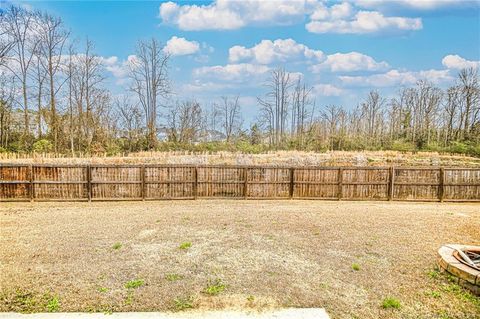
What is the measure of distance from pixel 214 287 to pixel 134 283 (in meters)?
1.11

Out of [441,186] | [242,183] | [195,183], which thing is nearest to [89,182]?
[195,183]

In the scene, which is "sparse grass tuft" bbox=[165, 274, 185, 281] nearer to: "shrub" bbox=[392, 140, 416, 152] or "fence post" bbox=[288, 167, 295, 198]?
"fence post" bbox=[288, 167, 295, 198]

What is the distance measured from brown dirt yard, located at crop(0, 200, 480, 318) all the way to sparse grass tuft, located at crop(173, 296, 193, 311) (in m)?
0.01

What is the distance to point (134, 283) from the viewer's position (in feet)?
14.7

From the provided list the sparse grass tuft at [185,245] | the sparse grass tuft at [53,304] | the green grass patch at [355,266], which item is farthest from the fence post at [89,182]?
the green grass patch at [355,266]

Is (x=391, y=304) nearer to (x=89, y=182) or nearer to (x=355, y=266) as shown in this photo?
(x=355, y=266)

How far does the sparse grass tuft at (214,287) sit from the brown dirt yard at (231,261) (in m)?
0.01

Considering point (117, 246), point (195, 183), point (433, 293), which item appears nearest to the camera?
point (433, 293)

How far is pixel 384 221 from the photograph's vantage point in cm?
859

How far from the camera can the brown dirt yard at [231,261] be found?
4.04 metres

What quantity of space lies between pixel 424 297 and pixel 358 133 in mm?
37579

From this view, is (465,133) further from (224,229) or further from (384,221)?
(224,229)

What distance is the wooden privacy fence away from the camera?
429 inches

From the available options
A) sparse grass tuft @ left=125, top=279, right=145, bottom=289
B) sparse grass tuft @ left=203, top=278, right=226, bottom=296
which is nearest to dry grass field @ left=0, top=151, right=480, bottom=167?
sparse grass tuft @ left=125, top=279, right=145, bottom=289
